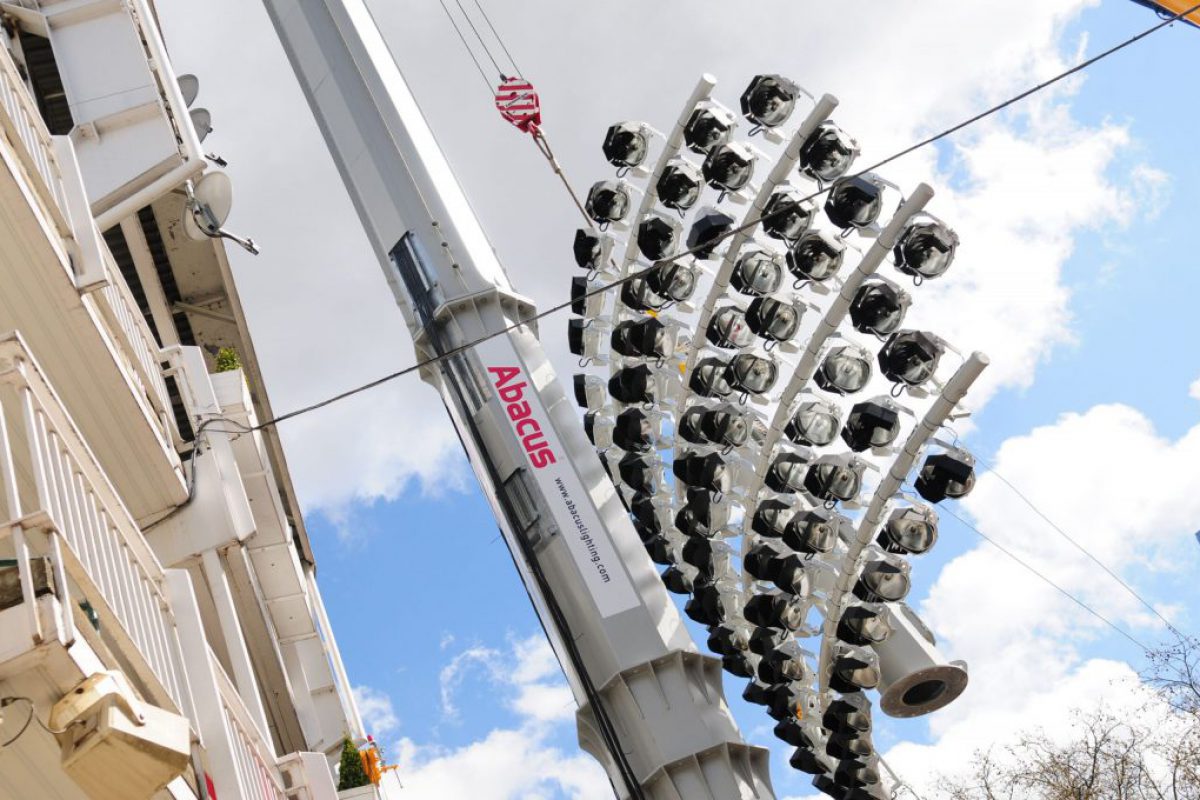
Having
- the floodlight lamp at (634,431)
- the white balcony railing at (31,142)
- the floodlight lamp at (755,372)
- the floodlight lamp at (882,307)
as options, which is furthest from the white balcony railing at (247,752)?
the floodlight lamp at (634,431)

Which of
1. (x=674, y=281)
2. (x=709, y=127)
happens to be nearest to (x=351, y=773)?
(x=674, y=281)

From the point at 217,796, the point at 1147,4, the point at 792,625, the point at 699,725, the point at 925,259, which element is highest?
the point at 1147,4

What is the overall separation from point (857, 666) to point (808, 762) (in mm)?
3918

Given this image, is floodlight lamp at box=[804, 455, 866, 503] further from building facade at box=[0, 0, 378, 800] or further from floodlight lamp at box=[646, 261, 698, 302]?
building facade at box=[0, 0, 378, 800]

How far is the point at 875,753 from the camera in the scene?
20984mm

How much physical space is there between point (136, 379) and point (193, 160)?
4408 mm

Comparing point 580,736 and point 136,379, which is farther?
point 580,736

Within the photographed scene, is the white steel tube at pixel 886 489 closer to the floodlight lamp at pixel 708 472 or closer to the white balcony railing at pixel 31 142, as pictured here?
the floodlight lamp at pixel 708 472

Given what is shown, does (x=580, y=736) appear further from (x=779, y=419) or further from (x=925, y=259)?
(x=925, y=259)

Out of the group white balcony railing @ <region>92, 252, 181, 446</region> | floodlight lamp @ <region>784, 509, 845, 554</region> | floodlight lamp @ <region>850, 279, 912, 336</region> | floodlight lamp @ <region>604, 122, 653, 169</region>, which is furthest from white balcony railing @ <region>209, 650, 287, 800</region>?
floodlight lamp @ <region>604, 122, 653, 169</region>

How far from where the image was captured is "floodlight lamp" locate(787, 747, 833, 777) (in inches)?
878

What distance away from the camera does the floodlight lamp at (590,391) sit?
76.5ft

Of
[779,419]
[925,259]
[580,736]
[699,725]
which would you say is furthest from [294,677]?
[925,259]

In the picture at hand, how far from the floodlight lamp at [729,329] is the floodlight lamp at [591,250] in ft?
11.0
